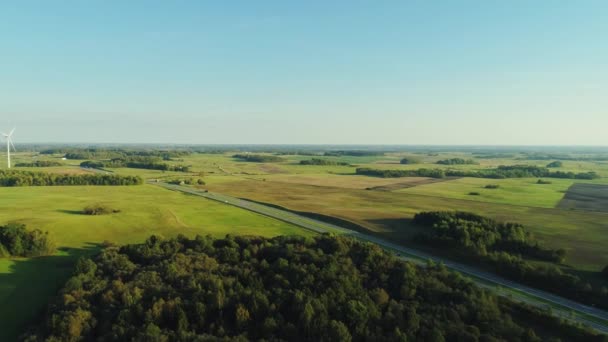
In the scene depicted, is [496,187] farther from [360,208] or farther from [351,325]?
[351,325]

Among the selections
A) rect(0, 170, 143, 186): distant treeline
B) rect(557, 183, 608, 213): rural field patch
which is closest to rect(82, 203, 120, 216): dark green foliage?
rect(0, 170, 143, 186): distant treeline

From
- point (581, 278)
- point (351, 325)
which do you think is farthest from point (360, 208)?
point (351, 325)

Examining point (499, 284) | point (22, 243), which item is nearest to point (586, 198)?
point (499, 284)

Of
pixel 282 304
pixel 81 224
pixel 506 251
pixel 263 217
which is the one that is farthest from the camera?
pixel 263 217

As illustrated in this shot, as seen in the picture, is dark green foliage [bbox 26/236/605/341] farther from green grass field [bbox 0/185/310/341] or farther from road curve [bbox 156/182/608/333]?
green grass field [bbox 0/185/310/341]

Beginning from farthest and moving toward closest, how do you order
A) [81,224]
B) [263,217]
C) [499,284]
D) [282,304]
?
[263,217], [81,224], [499,284], [282,304]

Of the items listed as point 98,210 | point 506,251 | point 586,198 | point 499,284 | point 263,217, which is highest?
point 586,198

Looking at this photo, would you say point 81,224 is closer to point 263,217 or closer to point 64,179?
point 263,217
